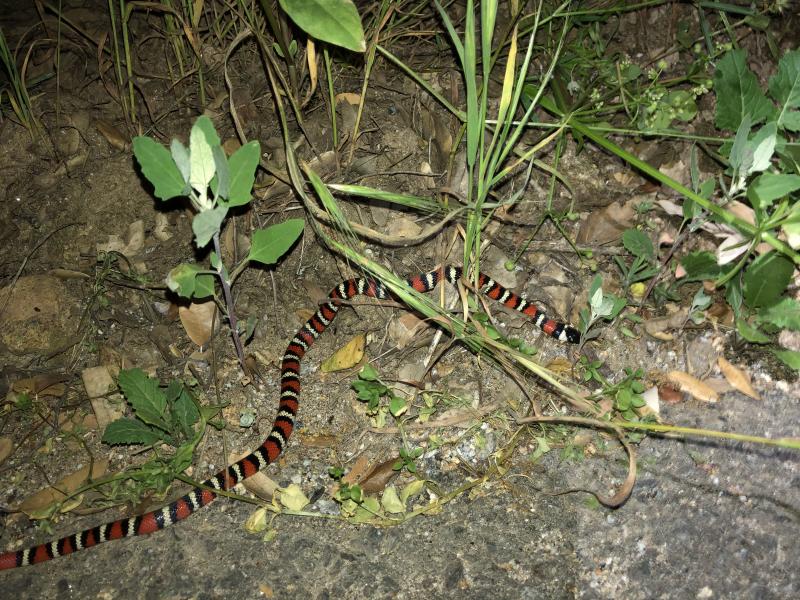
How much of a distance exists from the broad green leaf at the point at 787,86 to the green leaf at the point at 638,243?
32.2 inches

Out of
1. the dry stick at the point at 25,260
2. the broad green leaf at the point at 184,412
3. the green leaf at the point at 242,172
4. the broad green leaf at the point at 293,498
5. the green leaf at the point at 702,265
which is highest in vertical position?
the green leaf at the point at 242,172

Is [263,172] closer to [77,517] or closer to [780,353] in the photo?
[77,517]

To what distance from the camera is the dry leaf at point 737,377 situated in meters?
3.23

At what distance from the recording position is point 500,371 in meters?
3.53

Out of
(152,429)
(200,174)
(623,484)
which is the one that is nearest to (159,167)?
(200,174)

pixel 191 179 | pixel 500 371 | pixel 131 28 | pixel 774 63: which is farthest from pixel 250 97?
pixel 774 63

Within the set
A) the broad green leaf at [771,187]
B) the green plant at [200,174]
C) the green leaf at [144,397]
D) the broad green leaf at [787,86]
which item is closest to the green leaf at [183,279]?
the green plant at [200,174]

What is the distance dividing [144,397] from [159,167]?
121 centimetres

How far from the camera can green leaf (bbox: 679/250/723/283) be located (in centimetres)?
324

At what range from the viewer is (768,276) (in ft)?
10.0

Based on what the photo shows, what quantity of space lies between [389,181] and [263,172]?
30.1 inches

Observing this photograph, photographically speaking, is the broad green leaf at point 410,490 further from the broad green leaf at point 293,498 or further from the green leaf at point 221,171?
the green leaf at point 221,171

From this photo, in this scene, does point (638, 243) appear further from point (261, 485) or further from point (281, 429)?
point (261, 485)

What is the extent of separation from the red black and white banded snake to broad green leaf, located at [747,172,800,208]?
133 centimetres
